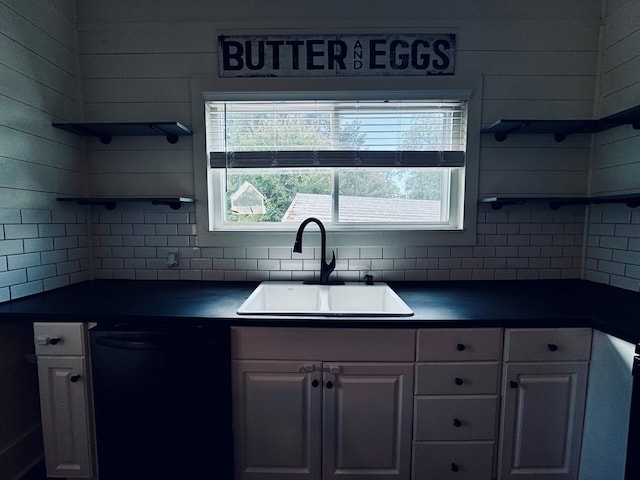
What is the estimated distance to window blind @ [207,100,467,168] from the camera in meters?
1.80

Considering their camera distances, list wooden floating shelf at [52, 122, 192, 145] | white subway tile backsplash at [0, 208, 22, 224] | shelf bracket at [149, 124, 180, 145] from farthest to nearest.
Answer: shelf bracket at [149, 124, 180, 145] → wooden floating shelf at [52, 122, 192, 145] → white subway tile backsplash at [0, 208, 22, 224]

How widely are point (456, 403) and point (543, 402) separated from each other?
0.40 meters

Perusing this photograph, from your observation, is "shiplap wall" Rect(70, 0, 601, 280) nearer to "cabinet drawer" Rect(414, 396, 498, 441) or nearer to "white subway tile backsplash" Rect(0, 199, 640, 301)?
"white subway tile backsplash" Rect(0, 199, 640, 301)

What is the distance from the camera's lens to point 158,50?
1.76 metres

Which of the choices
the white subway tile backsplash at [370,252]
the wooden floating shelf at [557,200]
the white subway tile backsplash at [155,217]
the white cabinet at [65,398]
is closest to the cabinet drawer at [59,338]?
the white cabinet at [65,398]

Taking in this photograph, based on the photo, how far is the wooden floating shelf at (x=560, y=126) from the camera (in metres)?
1.50

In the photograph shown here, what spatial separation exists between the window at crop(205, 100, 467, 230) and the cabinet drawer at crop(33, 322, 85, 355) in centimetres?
89

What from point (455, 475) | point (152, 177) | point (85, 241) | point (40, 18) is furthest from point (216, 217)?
point (455, 475)

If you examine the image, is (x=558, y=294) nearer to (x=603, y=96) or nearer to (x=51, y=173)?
(x=603, y=96)

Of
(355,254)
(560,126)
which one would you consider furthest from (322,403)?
(560,126)

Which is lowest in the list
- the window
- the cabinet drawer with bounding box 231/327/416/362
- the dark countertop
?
the cabinet drawer with bounding box 231/327/416/362

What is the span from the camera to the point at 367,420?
1271mm

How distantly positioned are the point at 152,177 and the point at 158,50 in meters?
0.79

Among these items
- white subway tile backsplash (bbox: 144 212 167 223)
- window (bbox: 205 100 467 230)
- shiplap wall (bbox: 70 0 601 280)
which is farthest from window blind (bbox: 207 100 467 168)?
white subway tile backsplash (bbox: 144 212 167 223)
